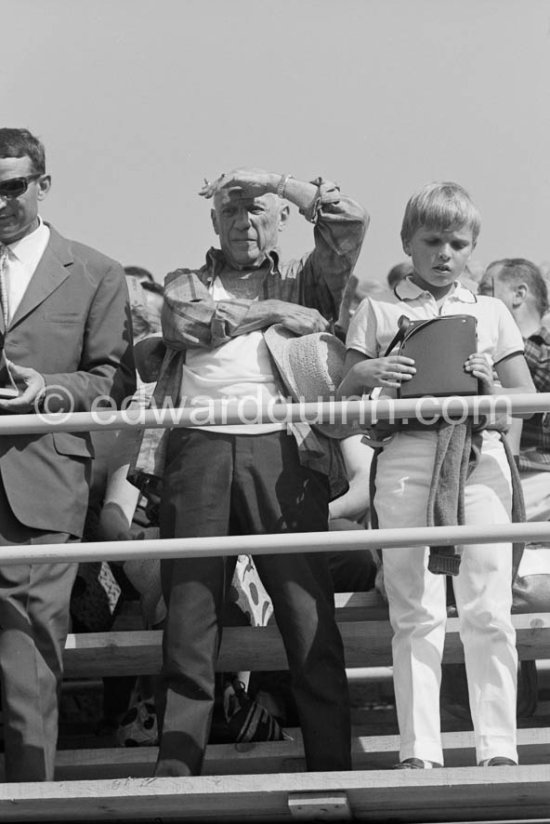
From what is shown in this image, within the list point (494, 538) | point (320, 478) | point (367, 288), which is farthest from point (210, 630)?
point (367, 288)

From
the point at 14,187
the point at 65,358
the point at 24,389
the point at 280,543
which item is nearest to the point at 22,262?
the point at 14,187

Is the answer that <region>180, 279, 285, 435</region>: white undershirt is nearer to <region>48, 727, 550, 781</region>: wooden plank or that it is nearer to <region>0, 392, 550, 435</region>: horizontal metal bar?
<region>0, 392, 550, 435</region>: horizontal metal bar

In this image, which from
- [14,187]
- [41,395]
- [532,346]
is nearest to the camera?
[41,395]

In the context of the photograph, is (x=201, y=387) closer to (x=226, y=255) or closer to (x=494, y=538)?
(x=226, y=255)

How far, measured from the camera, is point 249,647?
489 centimetres

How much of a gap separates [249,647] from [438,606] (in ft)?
2.51

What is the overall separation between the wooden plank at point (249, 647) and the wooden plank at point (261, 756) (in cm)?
24

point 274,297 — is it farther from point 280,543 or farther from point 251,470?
point 280,543

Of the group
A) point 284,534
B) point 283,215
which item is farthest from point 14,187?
point 284,534

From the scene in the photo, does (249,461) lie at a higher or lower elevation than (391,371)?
lower

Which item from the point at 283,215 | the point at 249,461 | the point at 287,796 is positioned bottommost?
the point at 287,796

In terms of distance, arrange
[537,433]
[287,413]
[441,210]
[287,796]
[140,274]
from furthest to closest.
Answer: [140,274] < [537,433] < [441,210] < [287,413] < [287,796]

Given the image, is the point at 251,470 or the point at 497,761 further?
the point at 251,470

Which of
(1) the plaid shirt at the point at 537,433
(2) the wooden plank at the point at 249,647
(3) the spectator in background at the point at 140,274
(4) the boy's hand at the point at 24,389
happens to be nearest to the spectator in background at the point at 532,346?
(1) the plaid shirt at the point at 537,433
